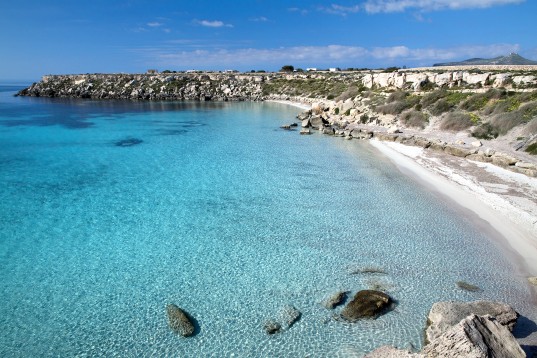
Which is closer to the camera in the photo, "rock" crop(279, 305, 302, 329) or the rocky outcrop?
the rocky outcrop

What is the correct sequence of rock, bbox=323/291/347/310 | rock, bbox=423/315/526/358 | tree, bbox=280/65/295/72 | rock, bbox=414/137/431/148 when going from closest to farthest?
rock, bbox=423/315/526/358, rock, bbox=323/291/347/310, rock, bbox=414/137/431/148, tree, bbox=280/65/295/72

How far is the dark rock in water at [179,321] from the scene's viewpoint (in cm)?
827

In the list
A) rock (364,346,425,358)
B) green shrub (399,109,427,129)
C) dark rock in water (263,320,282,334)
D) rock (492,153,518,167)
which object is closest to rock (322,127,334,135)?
green shrub (399,109,427,129)

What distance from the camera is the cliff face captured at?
81.1m

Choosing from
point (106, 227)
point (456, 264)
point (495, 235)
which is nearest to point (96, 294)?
point (106, 227)

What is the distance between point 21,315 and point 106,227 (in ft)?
17.0

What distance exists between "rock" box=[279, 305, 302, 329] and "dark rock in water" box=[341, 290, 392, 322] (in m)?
1.18

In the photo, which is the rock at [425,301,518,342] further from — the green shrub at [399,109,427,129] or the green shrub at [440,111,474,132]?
the green shrub at [399,109,427,129]

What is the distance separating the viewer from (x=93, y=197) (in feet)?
55.7

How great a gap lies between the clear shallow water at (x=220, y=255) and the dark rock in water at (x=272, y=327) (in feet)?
0.58

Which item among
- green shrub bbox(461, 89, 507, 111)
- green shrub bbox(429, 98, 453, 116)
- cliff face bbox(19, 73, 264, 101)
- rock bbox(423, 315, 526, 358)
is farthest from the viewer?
cliff face bbox(19, 73, 264, 101)

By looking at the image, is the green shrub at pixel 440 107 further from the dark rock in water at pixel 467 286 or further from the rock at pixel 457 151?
the dark rock in water at pixel 467 286

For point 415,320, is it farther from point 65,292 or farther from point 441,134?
point 441,134

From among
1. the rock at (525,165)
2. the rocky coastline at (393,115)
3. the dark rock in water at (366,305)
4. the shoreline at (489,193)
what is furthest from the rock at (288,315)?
the rock at (525,165)
